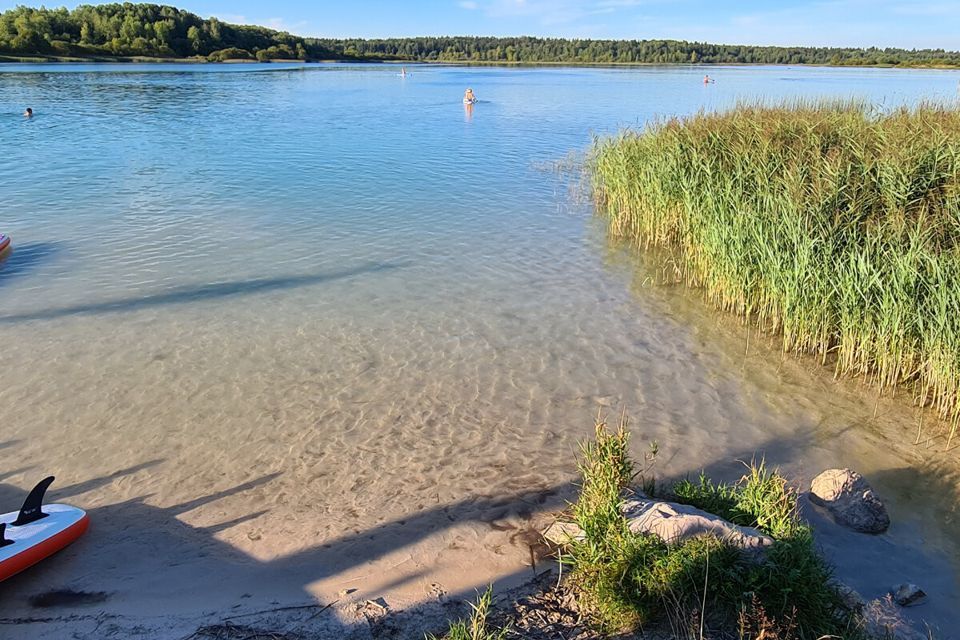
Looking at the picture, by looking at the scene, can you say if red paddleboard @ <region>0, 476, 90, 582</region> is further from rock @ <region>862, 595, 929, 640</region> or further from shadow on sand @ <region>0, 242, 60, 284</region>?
shadow on sand @ <region>0, 242, 60, 284</region>

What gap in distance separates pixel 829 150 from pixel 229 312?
986 centimetres

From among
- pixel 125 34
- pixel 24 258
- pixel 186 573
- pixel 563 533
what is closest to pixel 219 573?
pixel 186 573

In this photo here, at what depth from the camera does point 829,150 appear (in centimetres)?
987

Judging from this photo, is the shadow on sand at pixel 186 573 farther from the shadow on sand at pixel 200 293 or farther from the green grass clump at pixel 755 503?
the shadow on sand at pixel 200 293

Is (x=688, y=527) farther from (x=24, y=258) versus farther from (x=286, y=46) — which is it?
(x=286, y=46)

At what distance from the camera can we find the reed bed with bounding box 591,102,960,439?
675cm

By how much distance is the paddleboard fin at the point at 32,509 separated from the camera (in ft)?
15.2

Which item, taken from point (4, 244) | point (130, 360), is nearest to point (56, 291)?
point (4, 244)

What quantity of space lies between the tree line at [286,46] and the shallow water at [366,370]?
93736 mm

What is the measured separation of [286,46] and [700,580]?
463 ft

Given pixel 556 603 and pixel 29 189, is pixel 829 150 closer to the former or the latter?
pixel 556 603

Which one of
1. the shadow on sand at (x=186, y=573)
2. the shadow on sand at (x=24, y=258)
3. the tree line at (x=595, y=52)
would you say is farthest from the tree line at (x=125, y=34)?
the shadow on sand at (x=186, y=573)

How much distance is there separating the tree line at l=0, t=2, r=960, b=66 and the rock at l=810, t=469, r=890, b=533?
106 meters

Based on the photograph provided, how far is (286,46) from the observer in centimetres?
12575
